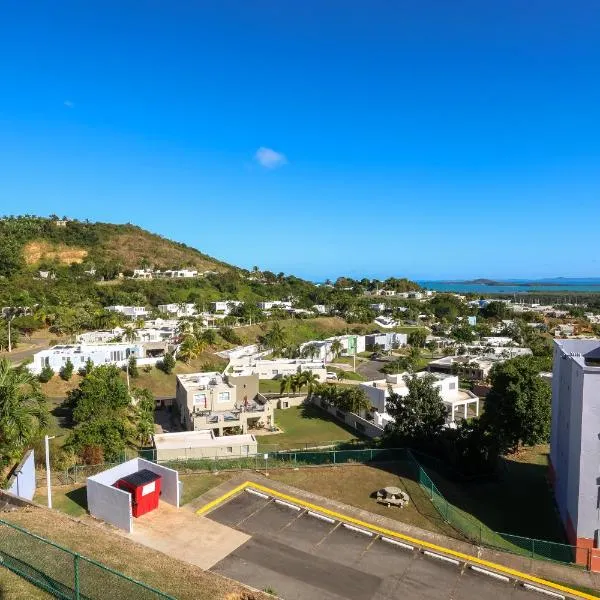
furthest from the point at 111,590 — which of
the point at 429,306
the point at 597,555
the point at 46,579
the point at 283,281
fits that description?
the point at 283,281

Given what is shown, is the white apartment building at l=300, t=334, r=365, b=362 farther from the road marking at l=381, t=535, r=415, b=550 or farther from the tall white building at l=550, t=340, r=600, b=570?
the road marking at l=381, t=535, r=415, b=550

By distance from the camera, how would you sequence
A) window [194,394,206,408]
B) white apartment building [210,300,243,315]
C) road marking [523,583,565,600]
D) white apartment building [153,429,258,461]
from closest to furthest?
road marking [523,583,565,600], white apartment building [153,429,258,461], window [194,394,206,408], white apartment building [210,300,243,315]

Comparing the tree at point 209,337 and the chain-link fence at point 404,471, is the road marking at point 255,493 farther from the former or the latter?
the tree at point 209,337

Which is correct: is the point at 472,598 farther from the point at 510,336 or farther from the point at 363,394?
the point at 510,336

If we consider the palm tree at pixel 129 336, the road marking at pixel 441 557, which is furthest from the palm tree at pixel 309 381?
the road marking at pixel 441 557

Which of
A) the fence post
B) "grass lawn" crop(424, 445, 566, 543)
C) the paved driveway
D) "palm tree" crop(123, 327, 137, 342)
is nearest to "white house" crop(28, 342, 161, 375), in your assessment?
"palm tree" crop(123, 327, 137, 342)

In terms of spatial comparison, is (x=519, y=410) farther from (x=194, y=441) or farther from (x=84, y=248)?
(x=84, y=248)

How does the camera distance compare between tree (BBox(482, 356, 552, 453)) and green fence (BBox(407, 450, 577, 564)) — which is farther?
tree (BBox(482, 356, 552, 453))
